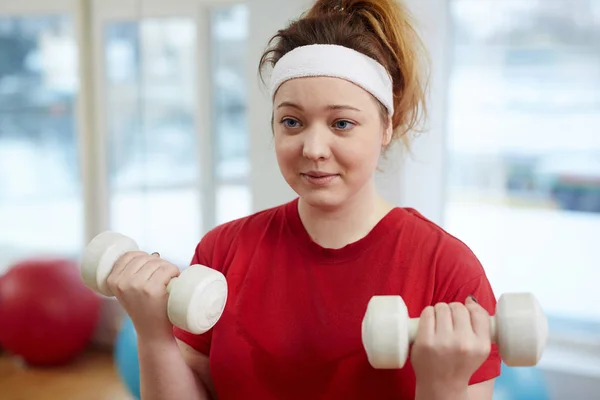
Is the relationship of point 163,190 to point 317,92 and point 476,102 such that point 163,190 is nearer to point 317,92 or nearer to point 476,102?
point 476,102

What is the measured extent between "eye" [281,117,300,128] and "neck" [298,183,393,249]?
0.16m

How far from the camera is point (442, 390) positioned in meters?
0.88

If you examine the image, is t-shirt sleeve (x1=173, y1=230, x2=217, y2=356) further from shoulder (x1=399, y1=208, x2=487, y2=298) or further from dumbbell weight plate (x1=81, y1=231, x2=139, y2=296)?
shoulder (x1=399, y1=208, x2=487, y2=298)

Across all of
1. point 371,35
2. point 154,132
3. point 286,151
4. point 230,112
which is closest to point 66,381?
point 154,132

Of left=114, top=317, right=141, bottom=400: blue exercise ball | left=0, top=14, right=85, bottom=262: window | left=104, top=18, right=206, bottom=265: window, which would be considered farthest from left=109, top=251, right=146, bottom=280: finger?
left=0, top=14, right=85, bottom=262: window

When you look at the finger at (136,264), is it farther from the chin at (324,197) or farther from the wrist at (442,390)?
the wrist at (442,390)

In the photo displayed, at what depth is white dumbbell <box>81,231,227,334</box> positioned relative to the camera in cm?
95

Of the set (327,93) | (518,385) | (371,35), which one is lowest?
(518,385)

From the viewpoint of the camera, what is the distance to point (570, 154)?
2.47m

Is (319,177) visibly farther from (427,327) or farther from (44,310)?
(44,310)

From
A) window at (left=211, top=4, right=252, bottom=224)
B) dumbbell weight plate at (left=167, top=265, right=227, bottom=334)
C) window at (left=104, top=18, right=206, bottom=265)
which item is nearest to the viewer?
dumbbell weight plate at (left=167, top=265, right=227, bottom=334)

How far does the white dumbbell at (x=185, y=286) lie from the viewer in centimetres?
95

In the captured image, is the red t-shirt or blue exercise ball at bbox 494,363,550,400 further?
blue exercise ball at bbox 494,363,550,400

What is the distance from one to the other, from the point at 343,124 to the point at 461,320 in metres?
0.35
